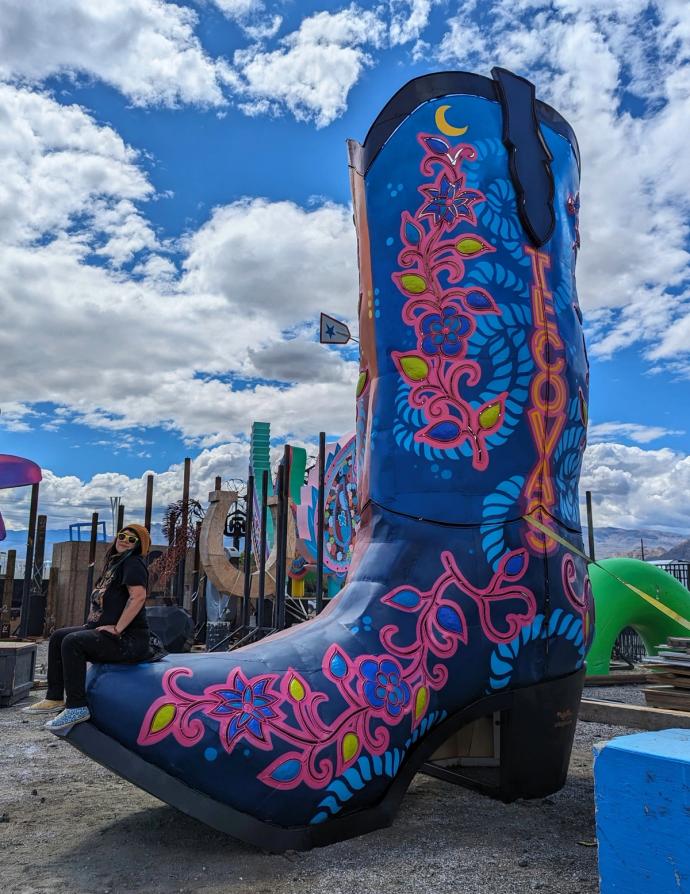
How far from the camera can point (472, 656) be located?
2.72 meters

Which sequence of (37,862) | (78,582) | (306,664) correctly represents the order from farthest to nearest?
1. (78,582)
2. (306,664)
3. (37,862)

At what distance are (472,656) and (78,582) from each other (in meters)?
15.0

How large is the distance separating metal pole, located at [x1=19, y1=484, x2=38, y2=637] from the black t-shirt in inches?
244

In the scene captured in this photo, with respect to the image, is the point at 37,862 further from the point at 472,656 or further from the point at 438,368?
the point at 438,368

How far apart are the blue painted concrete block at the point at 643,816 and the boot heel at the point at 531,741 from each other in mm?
1203

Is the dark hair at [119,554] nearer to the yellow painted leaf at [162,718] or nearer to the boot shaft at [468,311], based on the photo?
the yellow painted leaf at [162,718]

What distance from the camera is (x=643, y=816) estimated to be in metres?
1.46

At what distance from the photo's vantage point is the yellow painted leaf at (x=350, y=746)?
7.79ft

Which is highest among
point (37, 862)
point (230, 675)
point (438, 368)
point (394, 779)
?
point (438, 368)

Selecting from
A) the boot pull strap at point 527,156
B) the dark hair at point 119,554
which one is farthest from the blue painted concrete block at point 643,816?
the boot pull strap at point 527,156

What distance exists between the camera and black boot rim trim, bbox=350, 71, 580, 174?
3285 millimetres

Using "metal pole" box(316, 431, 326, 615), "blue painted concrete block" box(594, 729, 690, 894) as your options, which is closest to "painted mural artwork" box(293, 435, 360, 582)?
"metal pole" box(316, 431, 326, 615)

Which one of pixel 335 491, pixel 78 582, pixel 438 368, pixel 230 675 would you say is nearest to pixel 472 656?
pixel 230 675

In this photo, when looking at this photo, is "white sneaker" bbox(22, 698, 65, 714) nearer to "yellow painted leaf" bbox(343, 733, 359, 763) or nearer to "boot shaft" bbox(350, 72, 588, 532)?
"boot shaft" bbox(350, 72, 588, 532)
